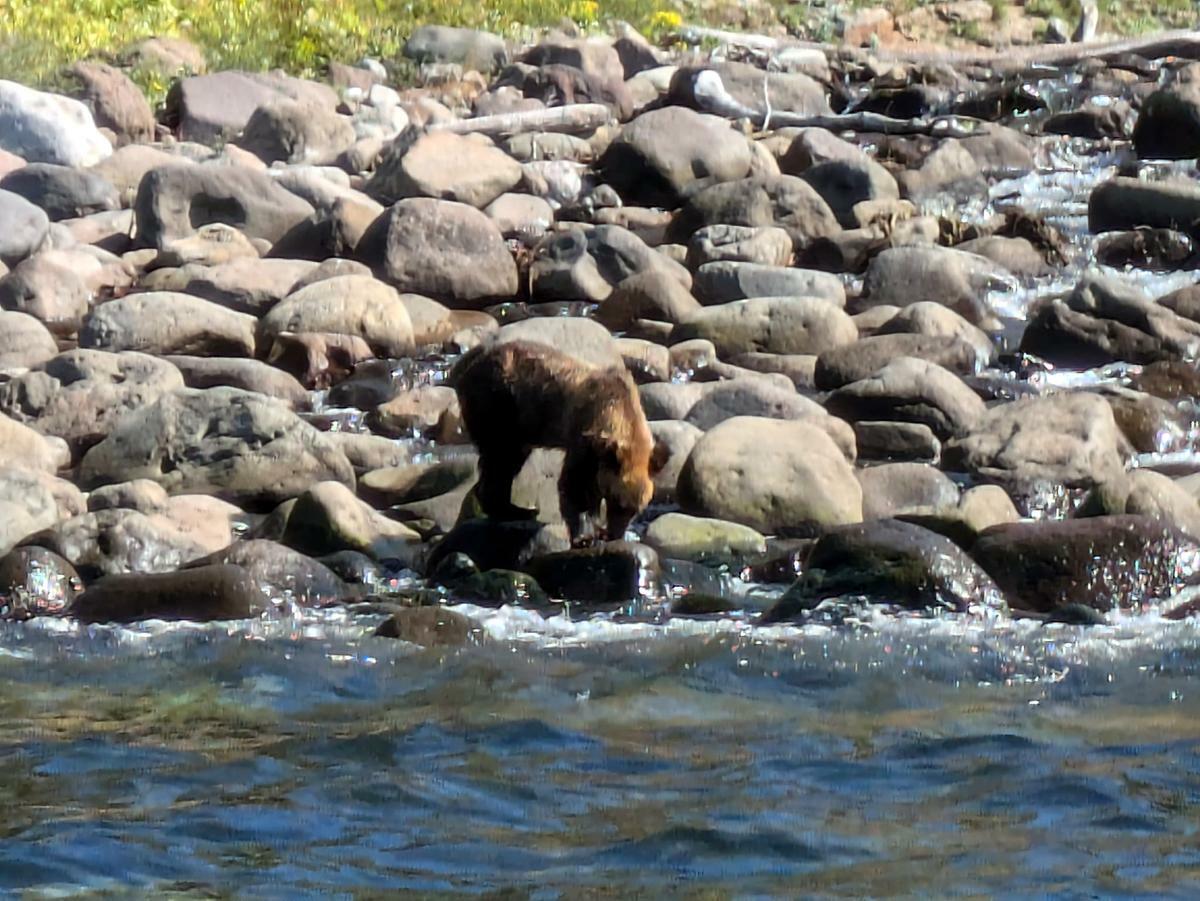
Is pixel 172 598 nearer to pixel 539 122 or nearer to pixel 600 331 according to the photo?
pixel 600 331

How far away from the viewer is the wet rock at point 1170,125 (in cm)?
1697

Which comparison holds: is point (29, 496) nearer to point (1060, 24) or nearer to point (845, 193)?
point (845, 193)

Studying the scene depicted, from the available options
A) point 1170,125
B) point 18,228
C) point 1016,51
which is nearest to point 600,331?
point 18,228

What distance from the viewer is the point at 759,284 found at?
41.5ft

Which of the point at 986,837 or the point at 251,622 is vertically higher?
the point at 986,837

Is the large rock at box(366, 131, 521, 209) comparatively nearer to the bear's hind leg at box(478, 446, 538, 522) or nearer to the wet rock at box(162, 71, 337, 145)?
the wet rock at box(162, 71, 337, 145)

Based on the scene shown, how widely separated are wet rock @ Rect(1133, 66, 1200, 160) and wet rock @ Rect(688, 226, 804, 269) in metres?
5.06

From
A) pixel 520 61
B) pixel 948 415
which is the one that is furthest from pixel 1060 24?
pixel 948 415

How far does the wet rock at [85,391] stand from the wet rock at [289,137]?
6065mm

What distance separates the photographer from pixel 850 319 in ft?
39.0

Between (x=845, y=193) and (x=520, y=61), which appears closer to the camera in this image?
(x=845, y=193)

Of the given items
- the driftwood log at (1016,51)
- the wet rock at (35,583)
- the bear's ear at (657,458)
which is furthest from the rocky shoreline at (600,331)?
the driftwood log at (1016,51)

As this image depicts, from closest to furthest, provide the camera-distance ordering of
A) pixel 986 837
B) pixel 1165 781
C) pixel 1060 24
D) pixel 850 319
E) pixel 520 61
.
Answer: pixel 986 837 → pixel 1165 781 → pixel 850 319 → pixel 520 61 → pixel 1060 24

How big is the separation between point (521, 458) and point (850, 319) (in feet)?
13.4
